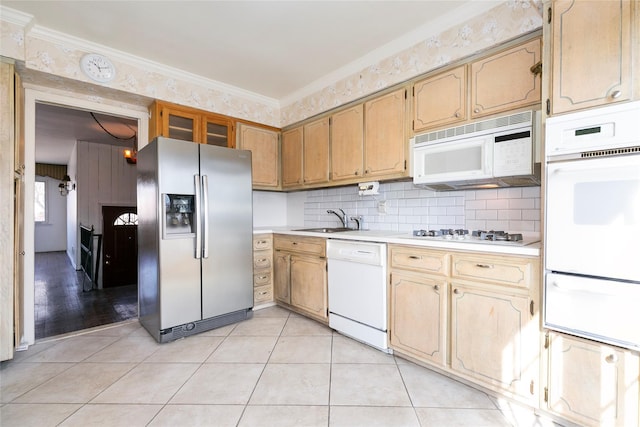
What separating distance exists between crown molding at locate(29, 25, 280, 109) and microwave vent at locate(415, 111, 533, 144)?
2.26 meters

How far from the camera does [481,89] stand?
6.64 ft

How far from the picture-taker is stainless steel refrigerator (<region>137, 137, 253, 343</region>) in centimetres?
246

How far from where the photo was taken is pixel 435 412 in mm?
1599

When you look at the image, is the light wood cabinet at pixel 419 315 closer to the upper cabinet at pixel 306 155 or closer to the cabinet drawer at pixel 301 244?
the cabinet drawer at pixel 301 244

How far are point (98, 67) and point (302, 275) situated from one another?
105 inches

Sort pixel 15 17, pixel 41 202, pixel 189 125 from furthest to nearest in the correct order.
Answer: pixel 41 202 < pixel 189 125 < pixel 15 17

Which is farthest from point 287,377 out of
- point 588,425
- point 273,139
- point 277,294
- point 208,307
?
point 273,139

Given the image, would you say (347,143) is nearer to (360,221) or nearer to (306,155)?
(306,155)

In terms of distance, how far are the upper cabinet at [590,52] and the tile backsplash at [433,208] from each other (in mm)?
779

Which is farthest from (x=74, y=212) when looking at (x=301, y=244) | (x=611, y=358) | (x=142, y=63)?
(x=611, y=358)

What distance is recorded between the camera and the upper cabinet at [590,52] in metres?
Answer: 1.29

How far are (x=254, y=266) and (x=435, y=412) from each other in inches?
86.2

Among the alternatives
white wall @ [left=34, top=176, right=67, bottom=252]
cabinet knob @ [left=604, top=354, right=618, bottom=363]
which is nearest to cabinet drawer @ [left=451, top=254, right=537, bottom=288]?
cabinet knob @ [left=604, top=354, right=618, bottom=363]

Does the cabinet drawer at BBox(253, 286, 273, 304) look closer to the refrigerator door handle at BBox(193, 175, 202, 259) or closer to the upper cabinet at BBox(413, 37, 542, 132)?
the refrigerator door handle at BBox(193, 175, 202, 259)
